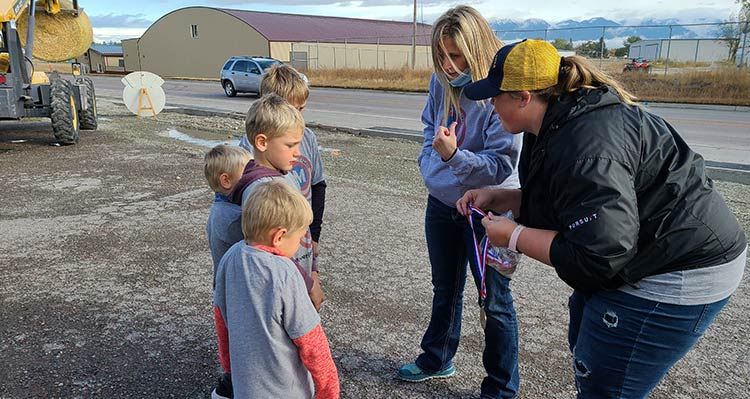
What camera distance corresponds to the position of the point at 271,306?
1827 millimetres

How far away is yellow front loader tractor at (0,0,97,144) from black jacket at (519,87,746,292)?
956 centimetres

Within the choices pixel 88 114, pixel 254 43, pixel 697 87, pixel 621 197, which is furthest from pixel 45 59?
pixel 254 43

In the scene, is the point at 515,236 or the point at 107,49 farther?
the point at 107,49

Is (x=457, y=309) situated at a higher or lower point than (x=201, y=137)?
higher

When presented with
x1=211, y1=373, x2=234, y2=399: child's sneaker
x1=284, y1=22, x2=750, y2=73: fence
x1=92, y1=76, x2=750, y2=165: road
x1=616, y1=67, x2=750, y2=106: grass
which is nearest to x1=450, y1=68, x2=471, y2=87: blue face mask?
x1=211, y1=373, x2=234, y2=399: child's sneaker

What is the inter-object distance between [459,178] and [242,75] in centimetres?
2253

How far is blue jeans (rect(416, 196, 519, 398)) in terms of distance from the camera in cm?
259

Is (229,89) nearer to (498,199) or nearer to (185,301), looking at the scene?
(185,301)

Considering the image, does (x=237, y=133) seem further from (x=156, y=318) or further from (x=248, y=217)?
(x=248, y=217)

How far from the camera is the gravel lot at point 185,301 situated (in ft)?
9.74

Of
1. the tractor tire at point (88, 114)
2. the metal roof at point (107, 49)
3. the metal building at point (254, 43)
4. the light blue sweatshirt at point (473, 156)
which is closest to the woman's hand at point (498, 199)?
the light blue sweatshirt at point (473, 156)

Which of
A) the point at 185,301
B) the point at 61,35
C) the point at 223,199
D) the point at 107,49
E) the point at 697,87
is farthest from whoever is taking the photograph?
the point at 107,49

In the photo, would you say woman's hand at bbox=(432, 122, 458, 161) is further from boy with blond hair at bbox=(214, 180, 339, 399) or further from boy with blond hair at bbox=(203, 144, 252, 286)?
boy with blond hair at bbox=(203, 144, 252, 286)

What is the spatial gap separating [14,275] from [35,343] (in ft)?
4.10
